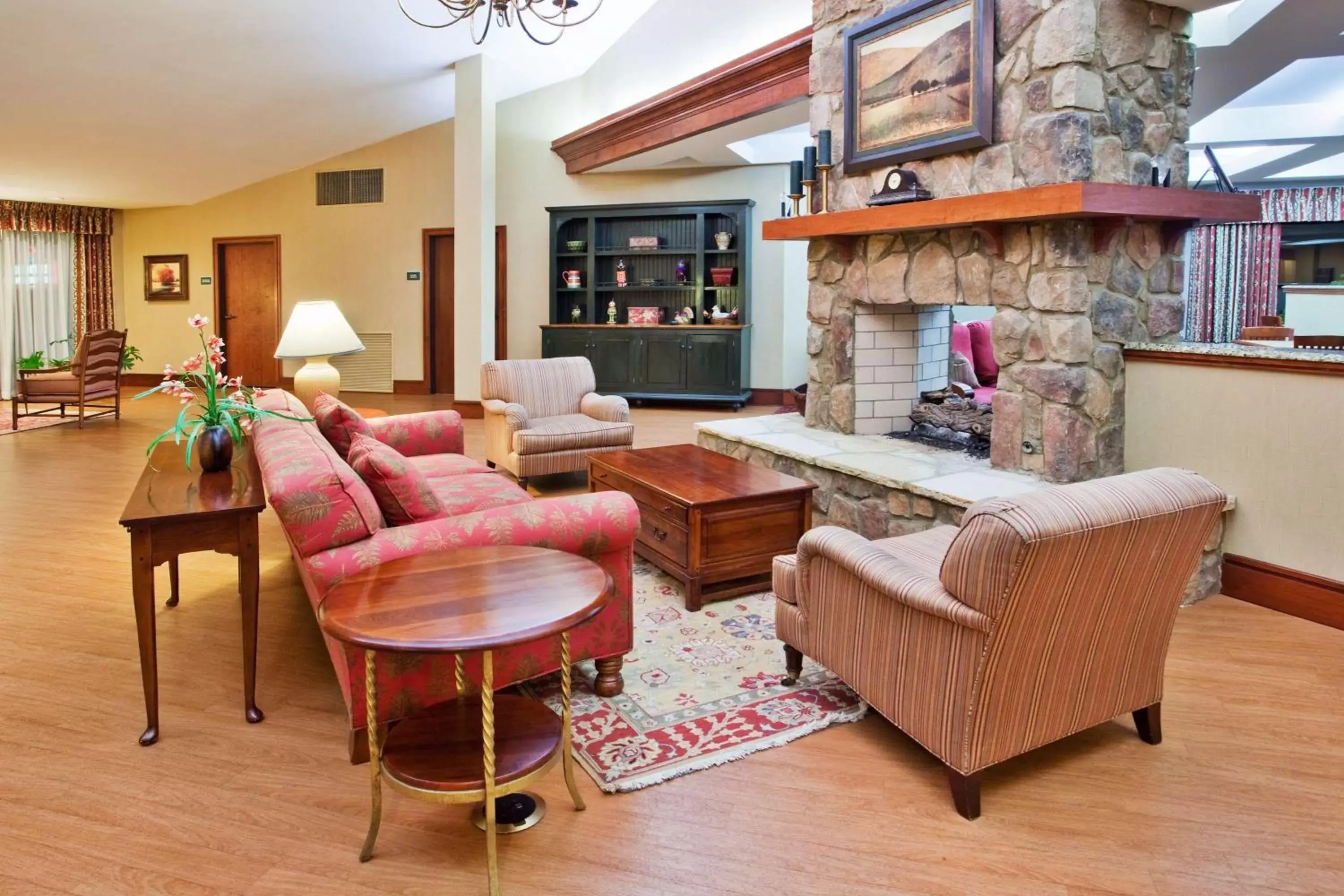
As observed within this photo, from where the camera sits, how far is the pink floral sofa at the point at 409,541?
7.38 ft

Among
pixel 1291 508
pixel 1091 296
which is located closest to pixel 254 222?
pixel 1091 296

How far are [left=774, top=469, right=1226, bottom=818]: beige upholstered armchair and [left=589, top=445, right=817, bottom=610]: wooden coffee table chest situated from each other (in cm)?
103

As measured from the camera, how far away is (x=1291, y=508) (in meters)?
3.26

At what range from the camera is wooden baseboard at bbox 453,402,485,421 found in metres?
8.38

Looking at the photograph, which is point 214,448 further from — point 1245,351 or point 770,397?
point 770,397

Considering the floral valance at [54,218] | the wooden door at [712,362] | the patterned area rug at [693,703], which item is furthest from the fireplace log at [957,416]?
the floral valance at [54,218]

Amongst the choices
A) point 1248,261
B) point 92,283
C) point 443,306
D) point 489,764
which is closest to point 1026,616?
point 489,764

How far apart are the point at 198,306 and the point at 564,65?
5.63 meters

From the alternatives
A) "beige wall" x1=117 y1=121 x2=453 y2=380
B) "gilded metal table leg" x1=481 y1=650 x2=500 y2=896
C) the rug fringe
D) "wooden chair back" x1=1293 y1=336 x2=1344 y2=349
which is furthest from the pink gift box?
Result: "gilded metal table leg" x1=481 y1=650 x2=500 y2=896

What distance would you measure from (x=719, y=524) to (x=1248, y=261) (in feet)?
28.5

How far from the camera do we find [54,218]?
10281mm

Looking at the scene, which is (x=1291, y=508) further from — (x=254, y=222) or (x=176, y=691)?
(x=254, y=222)

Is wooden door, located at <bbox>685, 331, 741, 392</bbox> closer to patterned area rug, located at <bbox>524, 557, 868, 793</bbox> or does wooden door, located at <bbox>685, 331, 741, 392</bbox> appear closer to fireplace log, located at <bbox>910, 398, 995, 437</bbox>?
fireplace log, located at <bbox>910, 398, 995, 437</bbox>

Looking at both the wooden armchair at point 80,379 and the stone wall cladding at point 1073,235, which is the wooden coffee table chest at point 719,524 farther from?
the wooden armchair at point 80,379
